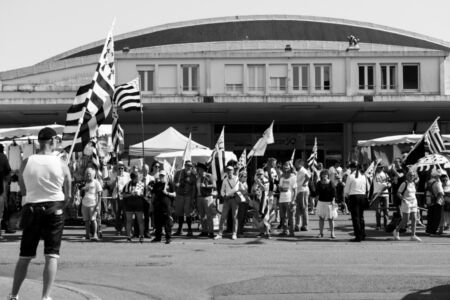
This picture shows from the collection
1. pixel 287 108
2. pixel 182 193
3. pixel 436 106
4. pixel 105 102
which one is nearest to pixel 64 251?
pixel 105 102

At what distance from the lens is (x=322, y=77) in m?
44.2

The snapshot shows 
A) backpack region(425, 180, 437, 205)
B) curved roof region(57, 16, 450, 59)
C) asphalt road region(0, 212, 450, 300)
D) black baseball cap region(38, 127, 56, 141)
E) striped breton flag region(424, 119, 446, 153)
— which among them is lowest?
asphalt road region(0, 212, 450, 300)

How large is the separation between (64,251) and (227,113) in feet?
96.1

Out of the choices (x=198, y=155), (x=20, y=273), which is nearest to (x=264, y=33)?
(x=198, y=155)

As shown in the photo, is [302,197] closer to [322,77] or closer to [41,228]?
[41,228]

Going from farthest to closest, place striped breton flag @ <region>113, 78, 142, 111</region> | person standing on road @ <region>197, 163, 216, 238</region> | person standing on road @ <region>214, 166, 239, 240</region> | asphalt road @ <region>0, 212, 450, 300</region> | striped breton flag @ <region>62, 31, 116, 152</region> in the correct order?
striped breton flag @ <region>113, 78, 142, 111</region>
person standing on road @ <region>197, 163, 216, 238</region>
person standing on road @ <region>214, 166, 239, 240</region>
striped breton flag @ <region>62, 31, 116, 152</region>
asphalt road @ <region>0, 212, 450, 300</region>

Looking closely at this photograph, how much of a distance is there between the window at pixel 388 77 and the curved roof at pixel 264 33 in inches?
961

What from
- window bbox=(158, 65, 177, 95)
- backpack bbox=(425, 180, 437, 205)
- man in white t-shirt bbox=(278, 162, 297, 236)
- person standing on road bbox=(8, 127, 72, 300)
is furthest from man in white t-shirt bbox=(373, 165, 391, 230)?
window bbox=(158, 65, 177, 95)

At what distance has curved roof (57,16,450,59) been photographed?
6912cm

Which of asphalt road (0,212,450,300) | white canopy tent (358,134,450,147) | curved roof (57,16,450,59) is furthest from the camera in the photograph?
curved roof (57,16,450,59)

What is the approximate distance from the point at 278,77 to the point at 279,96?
163 inches

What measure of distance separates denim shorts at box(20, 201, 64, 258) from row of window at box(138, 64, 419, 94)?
118ft

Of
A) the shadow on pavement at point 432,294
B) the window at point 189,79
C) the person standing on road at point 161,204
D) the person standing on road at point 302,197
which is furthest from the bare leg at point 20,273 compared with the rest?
the window at point 189,79

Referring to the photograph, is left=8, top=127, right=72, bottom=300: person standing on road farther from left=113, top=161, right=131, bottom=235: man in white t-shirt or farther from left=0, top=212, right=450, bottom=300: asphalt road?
left=113, top=161, right=131, bottom=235: man in white t-shirt
